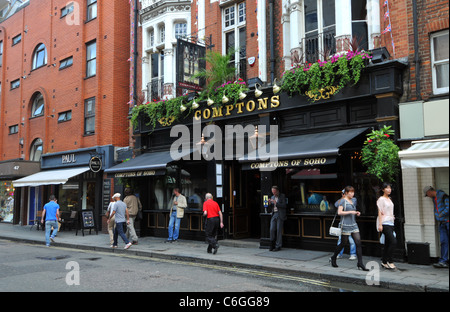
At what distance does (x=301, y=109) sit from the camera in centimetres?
1158

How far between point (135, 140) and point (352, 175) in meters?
9.71

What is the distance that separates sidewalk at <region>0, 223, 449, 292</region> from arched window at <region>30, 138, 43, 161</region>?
28.9ft

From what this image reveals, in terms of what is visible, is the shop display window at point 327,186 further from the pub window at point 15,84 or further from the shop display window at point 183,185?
the pub window at point 15,84

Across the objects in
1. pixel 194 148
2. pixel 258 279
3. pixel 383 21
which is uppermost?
pixel 383 21

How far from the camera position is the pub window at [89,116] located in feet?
62.5

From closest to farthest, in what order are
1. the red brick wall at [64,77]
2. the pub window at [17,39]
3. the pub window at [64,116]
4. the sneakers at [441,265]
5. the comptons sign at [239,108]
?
1. the sneakers at [441,265]
2. the comptons sign at [239,108]
3. the red brick wall at [64,77]
4. the pub window at [64,116]
5. the pub window at [17,39]

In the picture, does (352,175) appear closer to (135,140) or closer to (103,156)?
(135,140)

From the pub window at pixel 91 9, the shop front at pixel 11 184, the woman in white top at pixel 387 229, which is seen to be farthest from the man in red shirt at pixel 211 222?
the shop front at pixel 11 184

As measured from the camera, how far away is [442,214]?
28.2 feet

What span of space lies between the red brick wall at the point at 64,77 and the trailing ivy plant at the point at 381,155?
12.0 meters

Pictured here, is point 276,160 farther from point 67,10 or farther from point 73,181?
point 67,10

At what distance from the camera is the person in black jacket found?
11109mm

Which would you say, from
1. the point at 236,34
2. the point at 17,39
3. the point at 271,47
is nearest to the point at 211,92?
the point at 236,34
